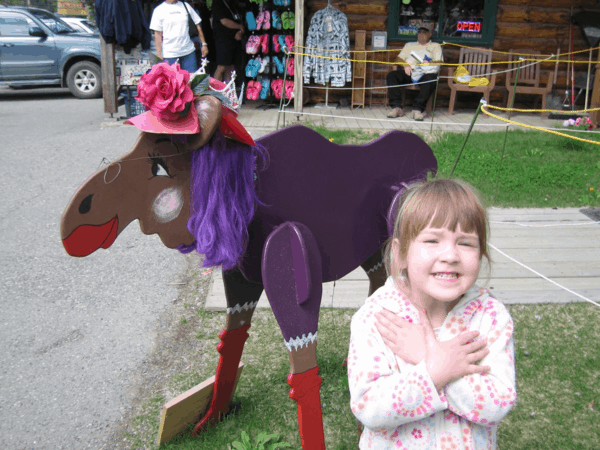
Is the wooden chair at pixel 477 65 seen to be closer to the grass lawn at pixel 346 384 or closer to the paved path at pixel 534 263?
the paved path at pixel 534 263

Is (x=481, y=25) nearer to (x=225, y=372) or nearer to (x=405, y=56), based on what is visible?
(x=405, y=56)

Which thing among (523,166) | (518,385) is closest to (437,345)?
(518,385)

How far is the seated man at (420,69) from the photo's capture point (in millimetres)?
8500

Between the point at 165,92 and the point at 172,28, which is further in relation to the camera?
the point at 172,28

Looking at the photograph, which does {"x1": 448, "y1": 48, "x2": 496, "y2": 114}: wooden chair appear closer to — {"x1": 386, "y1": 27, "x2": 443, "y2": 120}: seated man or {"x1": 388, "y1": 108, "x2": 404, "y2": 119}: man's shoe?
{"x1": 386, "y1": 27, "x2": 443, "y2": 120}: seated man

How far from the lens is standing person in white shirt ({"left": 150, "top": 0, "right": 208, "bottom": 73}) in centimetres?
694

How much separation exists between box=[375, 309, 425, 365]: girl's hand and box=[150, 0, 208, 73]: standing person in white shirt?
633cm

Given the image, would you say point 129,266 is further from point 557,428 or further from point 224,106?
point 557,428

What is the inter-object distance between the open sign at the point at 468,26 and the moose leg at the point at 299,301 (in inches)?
347

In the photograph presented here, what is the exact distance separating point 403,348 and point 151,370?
6.38 feet

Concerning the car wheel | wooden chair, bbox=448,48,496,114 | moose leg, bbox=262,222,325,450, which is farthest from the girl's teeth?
the car wheel

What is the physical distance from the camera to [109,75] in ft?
26.8

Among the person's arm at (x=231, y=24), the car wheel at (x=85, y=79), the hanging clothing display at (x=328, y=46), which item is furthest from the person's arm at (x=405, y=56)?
the car wheel at (x=85, y=79)

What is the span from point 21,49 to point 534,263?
10.5m
